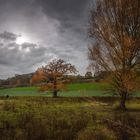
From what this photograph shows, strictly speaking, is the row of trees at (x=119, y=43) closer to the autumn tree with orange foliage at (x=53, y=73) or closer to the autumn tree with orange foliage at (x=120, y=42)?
the autumn tree with orange foliage at (x=120, y=42)

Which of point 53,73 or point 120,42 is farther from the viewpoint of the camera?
Result: point 53,73

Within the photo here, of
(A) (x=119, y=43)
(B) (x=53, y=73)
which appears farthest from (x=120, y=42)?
(B) (x=53, y=73)

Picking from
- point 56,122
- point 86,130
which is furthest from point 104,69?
point 86,130

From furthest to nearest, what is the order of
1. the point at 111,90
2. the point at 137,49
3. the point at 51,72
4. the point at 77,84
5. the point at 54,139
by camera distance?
the point at 77,84
the point at 51,72
the point at 111,90
the point at 137,49
the point at 54,139

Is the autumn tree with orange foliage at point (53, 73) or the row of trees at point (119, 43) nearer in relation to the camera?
the row of trees at point (119, 43)

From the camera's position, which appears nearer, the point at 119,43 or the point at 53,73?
the point at 119,43

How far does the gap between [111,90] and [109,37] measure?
5.63 metres

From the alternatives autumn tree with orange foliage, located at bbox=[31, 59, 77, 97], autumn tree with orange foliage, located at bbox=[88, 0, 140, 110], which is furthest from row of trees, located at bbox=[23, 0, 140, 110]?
autumn tree with orange foliage, located at bbox=[31, 59, 77, 97]

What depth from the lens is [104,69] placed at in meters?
29.4

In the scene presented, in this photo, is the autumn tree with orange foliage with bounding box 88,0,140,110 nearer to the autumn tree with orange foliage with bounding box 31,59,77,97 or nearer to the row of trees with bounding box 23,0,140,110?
the row of trees with bounding box 23,0,140,110

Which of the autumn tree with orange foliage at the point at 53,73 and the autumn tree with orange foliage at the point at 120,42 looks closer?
the autumn tree with orange foliage at the point at 120,42

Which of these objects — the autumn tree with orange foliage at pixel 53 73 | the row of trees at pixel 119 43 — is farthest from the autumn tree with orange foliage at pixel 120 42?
the autumn tree with orange foliage at pixel 53 73

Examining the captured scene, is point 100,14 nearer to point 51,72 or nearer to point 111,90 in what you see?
point 111,90

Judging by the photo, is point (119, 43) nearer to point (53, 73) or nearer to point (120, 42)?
point (120, 42)
